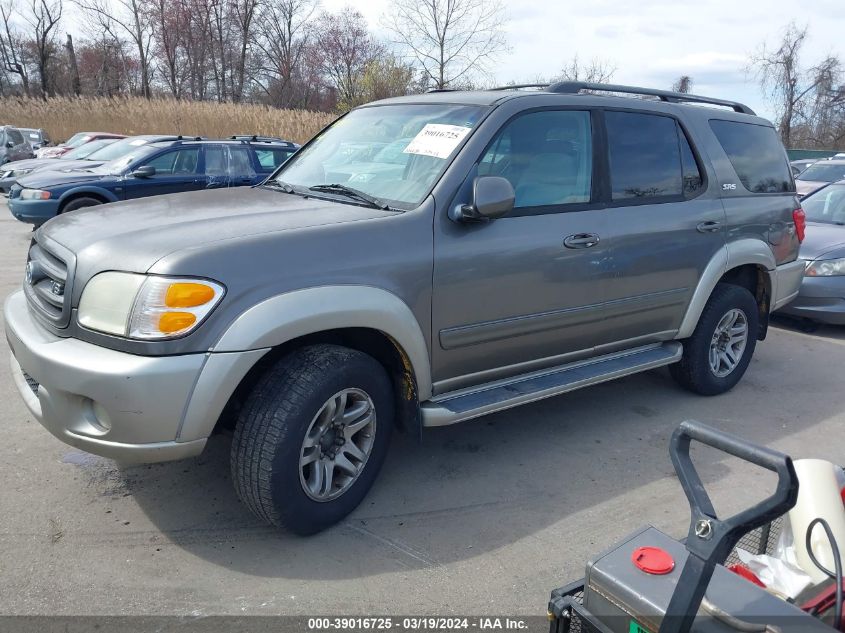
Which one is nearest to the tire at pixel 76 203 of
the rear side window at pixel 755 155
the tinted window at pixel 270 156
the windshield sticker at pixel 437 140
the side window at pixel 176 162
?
the side window at pixel 176 162

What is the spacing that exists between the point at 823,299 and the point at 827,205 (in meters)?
1.85

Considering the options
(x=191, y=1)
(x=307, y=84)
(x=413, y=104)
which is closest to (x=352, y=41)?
(x=307, y=84)

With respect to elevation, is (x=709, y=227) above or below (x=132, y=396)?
above

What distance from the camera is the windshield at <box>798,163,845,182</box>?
13500mm

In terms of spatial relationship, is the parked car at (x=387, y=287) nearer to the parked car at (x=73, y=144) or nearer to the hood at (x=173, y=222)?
the hood at (x=173, y=222)

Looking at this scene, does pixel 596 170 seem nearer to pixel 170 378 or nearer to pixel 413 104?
pixel 413 104

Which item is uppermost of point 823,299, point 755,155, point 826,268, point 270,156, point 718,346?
point 755,155

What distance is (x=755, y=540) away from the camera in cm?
248

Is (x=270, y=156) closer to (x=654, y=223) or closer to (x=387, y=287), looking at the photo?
(x=654, y=223)

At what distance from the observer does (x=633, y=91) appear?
14.5ft

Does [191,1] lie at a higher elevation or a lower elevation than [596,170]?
higher

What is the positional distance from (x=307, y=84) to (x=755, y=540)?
43.2 m

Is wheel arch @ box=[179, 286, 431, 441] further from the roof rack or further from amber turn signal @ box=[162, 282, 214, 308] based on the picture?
the roof rack

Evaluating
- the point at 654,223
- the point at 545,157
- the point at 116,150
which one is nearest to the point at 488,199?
the point at 545,157
